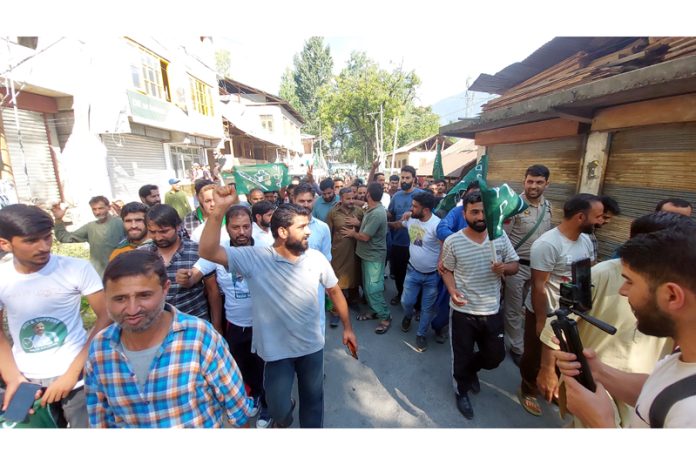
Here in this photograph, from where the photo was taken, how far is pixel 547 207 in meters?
3.28

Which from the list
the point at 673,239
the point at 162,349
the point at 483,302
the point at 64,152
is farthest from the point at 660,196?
the point at 64,152

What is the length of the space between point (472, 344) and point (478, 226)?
3.31ft

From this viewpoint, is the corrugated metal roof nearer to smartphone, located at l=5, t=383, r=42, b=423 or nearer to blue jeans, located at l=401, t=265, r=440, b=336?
blue jeans, located at l=401, t=265, r=440, b=336

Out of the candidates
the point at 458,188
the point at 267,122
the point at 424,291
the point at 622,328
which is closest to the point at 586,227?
the point at 622,328

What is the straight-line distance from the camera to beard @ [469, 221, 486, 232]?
8.22 feet

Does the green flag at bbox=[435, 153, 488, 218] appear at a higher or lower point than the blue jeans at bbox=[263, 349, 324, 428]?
higher

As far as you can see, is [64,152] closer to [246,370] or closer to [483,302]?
[246,370]

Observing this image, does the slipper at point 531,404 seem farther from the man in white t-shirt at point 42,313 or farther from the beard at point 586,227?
the man in white t-shirt at point 42,313

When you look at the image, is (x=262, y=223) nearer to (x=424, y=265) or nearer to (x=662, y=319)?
(x=424, y=265)

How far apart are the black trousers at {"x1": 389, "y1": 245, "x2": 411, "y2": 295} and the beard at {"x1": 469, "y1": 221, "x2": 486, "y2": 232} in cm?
202

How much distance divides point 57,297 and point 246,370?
1.51 metres

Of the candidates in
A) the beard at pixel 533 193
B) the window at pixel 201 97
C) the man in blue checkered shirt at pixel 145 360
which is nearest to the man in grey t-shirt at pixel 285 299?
the man in blue checkered shirt at pixel 145 360

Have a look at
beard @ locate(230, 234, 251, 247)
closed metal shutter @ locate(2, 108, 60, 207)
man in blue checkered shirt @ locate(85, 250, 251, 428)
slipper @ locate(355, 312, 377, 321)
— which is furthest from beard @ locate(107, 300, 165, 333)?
closed metal shutter @ locate(2, 108, 60, 207)

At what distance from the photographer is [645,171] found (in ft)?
11.9
